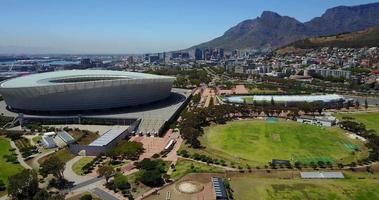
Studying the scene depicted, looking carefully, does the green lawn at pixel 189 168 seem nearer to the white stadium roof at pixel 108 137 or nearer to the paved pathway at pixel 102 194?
the paved pathway at pixel 102 194

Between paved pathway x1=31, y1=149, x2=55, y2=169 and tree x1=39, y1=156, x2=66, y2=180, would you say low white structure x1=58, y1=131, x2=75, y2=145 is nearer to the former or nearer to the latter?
paved pathway x1=31, y1=149, x2=55, y2=169

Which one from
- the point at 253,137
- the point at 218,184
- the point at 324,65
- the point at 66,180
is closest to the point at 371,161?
the point at 253,137

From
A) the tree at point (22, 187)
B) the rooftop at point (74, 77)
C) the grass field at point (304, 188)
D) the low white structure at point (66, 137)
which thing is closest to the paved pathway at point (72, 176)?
the tree at point (22, 187)

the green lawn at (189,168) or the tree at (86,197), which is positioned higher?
the tree at (86,197)

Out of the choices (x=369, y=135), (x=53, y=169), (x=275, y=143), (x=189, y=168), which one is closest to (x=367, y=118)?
(x=369, y=135)

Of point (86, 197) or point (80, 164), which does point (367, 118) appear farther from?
point (86, 197)

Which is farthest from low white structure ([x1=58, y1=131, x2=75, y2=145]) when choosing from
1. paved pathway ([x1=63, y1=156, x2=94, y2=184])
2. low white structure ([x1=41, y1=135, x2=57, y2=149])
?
paved pathway ([x1=63, y1=156, x2=94, y2=184])
